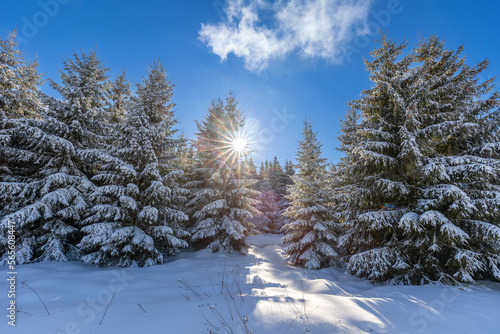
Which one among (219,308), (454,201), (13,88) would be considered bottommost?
(219,308)

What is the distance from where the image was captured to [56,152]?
952cm

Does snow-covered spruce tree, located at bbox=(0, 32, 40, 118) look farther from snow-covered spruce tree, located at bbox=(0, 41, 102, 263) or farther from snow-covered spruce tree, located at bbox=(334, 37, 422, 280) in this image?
snow-covered spruce tree, located at bbox=(334, 37, 422, 280)

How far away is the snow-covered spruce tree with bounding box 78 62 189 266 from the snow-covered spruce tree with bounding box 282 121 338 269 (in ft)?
23.6

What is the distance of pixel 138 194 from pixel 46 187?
3.70 m

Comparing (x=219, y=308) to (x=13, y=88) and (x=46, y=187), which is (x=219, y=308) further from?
(x=13, y=88)

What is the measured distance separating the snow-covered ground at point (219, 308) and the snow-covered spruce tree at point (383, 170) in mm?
1664

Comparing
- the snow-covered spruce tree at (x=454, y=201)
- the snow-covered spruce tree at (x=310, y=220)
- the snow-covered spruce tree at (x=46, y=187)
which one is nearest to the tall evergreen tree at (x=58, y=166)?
the snow-covered spruce tree at (x=46, y=187)

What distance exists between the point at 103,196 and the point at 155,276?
Answer: 15.2ft

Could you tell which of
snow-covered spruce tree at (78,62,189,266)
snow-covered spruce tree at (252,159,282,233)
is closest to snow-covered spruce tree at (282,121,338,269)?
snow-covered spruce tree at (78,62,189,266)

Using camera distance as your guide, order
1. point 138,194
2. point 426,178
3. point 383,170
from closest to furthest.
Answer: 1. point 426,178
2. point 383,170
3. point 138,194

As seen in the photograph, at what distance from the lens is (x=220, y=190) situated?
1323cm

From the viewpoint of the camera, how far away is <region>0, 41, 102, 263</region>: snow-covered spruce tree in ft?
26.7

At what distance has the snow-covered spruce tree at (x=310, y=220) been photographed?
38.9 ft

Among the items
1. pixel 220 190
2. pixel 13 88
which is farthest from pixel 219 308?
pixel 13 88
